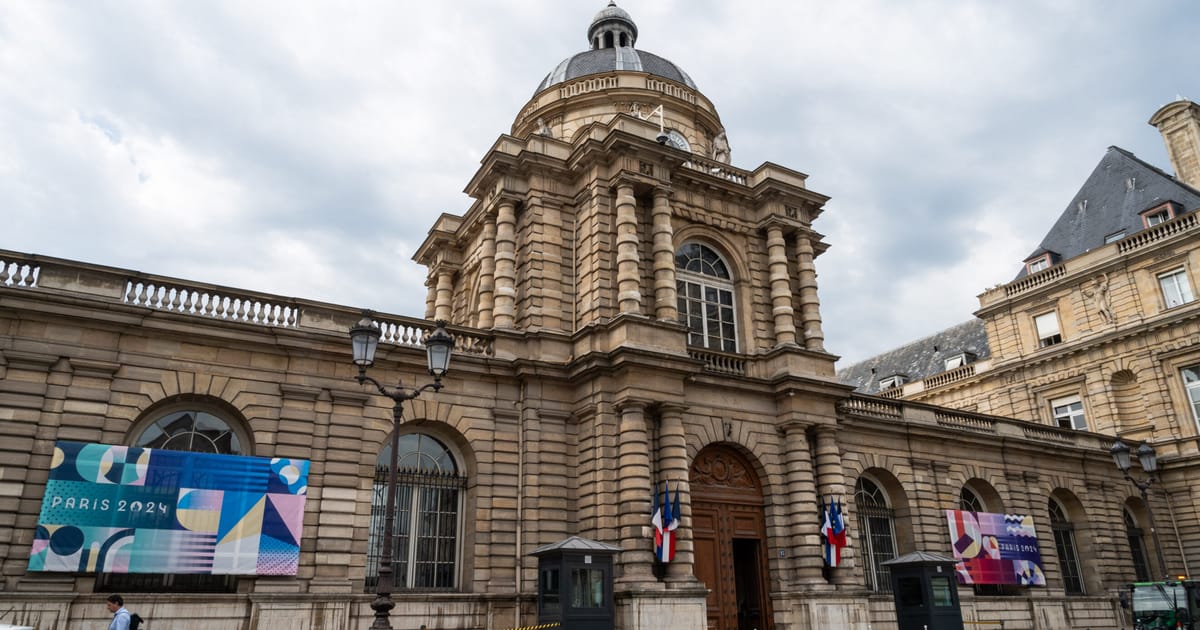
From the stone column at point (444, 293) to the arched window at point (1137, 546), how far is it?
84.9 ft

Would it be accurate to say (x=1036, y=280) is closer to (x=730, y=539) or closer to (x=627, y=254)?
(x=730, y=539)

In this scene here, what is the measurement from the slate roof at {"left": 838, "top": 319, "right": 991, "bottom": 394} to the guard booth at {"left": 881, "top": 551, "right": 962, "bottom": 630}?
72.5 feet

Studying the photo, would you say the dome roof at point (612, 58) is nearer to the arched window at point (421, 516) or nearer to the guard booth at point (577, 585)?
the arched window at point (421, 516)

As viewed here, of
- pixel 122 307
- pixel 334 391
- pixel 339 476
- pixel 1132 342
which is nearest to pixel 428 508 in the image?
pixel 339 476

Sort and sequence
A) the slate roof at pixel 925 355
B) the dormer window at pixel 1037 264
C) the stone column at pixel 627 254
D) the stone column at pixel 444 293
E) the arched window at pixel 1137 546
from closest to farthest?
the stone column at pixel 627 254, the stone column at pixel 444 293, the arched window at pixel 1137 546, the dormer window at pixel 1037 264, the slate roof at pixel 925 355

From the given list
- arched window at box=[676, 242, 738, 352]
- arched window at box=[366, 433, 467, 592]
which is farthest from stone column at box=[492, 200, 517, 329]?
arched window at box=[676, 242, 738, 352]

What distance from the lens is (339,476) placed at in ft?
57.5

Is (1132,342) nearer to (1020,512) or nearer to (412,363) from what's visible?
(1020,512)

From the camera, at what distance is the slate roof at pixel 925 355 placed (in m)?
41.2

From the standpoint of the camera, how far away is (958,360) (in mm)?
40156

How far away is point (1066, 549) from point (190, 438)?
92.9 ft

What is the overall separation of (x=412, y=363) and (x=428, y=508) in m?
3.32

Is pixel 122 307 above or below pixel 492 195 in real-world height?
below

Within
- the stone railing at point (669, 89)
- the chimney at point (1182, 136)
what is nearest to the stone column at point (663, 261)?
the stone railing at point (669, 89)
